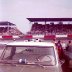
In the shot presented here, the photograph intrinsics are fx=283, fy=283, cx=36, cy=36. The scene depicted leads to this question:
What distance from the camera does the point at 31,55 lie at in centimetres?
602

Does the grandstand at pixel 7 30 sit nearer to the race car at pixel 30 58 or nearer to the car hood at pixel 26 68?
the race car at pixel 30 58

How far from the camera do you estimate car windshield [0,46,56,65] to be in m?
5.68

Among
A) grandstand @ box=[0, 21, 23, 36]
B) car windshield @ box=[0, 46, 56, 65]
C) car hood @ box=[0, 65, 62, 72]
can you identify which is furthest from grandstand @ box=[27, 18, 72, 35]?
car hood @ box=[0, 65, 62, 72]

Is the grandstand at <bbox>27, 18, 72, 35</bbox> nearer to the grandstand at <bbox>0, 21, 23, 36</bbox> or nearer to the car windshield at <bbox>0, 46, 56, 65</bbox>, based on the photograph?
the grandstand at <bbox>0, 21, 23, 36</bbox>

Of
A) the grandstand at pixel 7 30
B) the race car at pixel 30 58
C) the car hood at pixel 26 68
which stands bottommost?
the car hood at pixel 26 68

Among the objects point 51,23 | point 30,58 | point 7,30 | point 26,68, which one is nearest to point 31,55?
point 30,58

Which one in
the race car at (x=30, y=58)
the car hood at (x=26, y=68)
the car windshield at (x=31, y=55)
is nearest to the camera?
the car hood at (x=26, y=68)

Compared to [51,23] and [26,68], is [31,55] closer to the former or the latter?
[26,68]

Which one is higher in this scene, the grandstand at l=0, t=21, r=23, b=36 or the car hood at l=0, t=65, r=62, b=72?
the grandstand at l=0, t=21, r=23, b=36

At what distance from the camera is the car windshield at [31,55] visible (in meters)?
5.68

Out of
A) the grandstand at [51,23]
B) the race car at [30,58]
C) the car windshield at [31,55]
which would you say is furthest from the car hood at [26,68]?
the grandstand at [51,23]

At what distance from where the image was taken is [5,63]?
5594 millimetres

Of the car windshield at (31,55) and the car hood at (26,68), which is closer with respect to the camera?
the car hood at (26,68)

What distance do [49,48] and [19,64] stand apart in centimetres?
75
